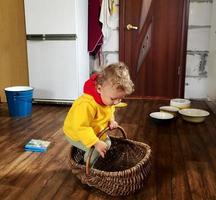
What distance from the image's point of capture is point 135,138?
2127 mm

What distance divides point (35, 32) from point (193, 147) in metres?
1.98

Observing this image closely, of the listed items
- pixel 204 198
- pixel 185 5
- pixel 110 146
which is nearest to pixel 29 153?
pixel 110 146

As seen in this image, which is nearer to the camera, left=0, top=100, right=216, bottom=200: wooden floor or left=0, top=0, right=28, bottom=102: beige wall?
left=0, top=100, right=216, bottom=200: wooden floor

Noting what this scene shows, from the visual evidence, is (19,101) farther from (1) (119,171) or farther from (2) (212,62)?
(2) (212,62)

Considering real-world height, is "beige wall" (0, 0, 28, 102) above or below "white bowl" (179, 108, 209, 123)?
above

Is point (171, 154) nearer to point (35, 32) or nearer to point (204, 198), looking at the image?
point (204, 198)

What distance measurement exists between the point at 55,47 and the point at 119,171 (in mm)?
1875

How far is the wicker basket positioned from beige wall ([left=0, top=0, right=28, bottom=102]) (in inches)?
71.3

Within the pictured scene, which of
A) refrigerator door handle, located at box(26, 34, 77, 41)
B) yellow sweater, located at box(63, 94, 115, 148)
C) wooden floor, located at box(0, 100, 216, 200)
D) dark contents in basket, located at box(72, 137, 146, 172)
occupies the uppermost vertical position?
refrigerator door handle, located at box(26, 34, 77, 41)

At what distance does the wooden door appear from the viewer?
333 cm

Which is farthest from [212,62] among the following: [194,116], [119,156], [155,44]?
[119,156]

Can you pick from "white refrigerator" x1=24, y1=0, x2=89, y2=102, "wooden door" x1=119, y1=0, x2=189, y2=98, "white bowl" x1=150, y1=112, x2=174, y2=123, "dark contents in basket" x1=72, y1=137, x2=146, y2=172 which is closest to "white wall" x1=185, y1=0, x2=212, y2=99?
"wooden door" x1=119, y1=0, x2=189, y2=98

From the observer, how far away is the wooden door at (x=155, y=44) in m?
3.33

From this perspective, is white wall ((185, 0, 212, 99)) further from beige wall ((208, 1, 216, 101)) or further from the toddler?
the toddler
